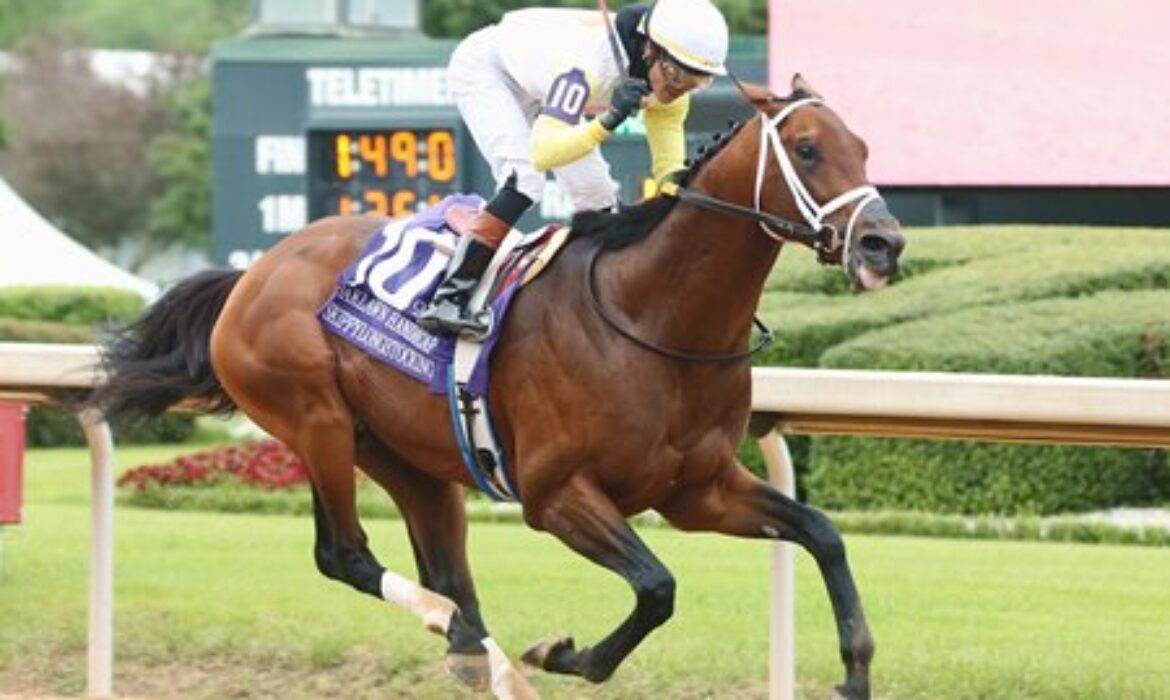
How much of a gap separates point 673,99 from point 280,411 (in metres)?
1.42

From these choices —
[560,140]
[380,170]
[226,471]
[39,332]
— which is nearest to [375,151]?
[380,170]

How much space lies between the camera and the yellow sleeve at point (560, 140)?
20.9 ft

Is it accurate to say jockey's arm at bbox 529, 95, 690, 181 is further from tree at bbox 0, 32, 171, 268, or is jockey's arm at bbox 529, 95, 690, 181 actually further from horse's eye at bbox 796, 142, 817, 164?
tree at bbox 0, 32, 171, 268

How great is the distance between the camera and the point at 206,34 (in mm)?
48594

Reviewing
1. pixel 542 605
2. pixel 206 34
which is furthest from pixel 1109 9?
pixel 206 34

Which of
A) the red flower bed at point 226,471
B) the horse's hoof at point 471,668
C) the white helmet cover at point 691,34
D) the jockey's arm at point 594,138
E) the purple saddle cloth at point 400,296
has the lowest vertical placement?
the red flower bed at point 226,471

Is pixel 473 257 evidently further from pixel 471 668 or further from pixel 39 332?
pixel 39 332

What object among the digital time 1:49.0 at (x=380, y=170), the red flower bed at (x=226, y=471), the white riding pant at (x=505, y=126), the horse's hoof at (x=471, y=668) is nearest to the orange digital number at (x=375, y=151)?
the digital time 1:49.0 at (x=380, y=170)

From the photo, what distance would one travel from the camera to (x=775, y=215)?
6.18 metres

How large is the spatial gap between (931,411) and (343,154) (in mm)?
8669

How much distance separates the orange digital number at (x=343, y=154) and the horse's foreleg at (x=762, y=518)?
858 cm

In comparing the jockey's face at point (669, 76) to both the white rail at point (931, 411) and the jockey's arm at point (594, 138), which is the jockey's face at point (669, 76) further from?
the white rail at point (931, 411)

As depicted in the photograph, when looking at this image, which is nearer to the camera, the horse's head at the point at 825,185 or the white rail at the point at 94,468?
the horse's head at the point at 825,185

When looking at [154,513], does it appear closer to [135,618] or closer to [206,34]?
[135,618]
